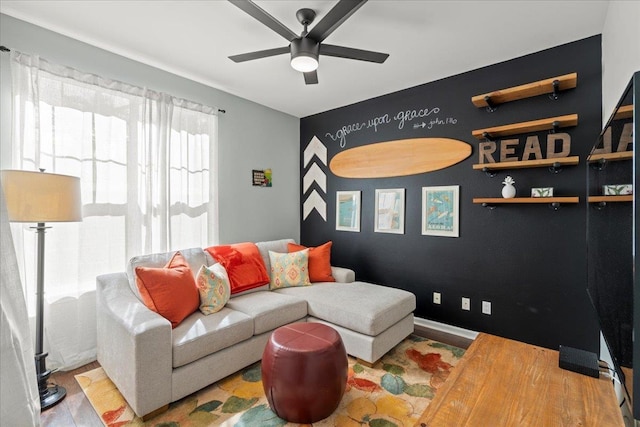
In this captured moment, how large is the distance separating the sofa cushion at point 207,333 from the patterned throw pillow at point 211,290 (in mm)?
60

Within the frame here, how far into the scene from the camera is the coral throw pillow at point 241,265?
2949 millimetres

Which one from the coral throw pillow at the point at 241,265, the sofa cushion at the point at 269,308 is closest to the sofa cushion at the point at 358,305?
the sofa cushion at the point at 269,308

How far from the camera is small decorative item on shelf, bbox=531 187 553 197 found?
8.14 feet

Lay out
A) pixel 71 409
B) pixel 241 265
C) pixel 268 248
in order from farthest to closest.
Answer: pixel 268 248 < pixel 241 265 < pixel 71 409

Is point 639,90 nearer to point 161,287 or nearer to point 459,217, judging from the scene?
point 459,217

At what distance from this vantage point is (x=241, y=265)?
3.05 m

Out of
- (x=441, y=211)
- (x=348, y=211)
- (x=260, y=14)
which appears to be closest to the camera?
(x=260, y=14)

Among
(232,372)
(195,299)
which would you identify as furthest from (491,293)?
(195,299)

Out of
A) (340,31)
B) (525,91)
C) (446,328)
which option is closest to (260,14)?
(340,31)

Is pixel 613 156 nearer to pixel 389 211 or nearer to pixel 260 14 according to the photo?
pixel 260 14

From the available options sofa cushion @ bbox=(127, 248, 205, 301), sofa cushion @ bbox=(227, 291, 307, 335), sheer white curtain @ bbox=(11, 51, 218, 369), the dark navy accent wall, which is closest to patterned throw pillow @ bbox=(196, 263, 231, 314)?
sofa cushion @ bbox=(227, 291, 307, 335)

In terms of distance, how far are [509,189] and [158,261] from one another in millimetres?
3130

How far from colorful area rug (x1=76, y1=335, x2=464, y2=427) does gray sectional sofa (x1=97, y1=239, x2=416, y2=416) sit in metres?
0.09

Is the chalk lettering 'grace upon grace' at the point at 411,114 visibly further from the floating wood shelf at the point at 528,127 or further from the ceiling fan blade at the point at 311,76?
the ceiling fan blade at the point at 311,76
